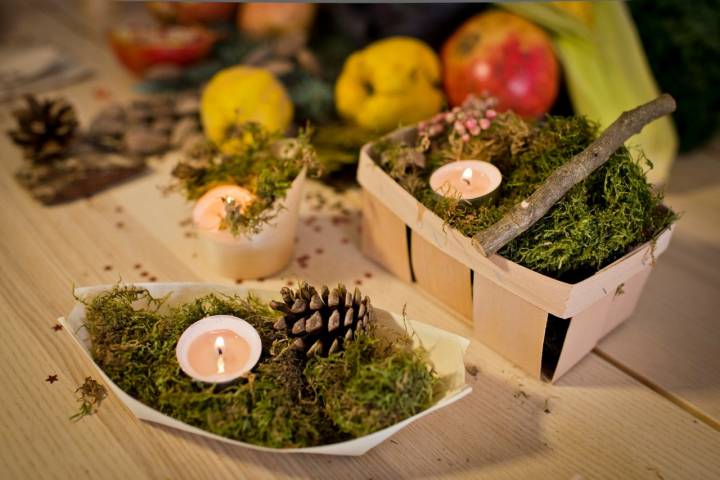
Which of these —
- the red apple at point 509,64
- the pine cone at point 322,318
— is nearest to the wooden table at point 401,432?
the pine cone at point 322,318

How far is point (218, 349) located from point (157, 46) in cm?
89

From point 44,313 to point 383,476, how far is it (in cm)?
50

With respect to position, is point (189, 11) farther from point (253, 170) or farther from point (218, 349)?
point (218, 349)

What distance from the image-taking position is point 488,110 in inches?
36.8

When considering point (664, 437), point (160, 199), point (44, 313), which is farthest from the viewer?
point (160, 199)

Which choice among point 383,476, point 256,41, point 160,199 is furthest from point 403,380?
point 256,41

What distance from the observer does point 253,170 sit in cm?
97

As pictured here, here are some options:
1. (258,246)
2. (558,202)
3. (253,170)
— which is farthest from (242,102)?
(558,202)

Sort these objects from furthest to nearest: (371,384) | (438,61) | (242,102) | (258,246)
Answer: (438,61), (242,102), (258,246), (371,384)

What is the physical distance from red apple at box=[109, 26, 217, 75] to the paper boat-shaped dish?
0.77m

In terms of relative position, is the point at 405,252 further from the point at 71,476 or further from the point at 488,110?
the point at 71,476

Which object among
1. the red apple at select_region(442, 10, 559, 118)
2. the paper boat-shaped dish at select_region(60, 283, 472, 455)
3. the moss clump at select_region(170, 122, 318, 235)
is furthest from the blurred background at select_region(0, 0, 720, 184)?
the paper boat-shaped dish at select_region(60, 283, 472, 455)

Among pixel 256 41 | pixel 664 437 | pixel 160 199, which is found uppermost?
pixel 256 41

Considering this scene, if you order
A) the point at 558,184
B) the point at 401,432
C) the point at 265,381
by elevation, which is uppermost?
the point at 558,184
